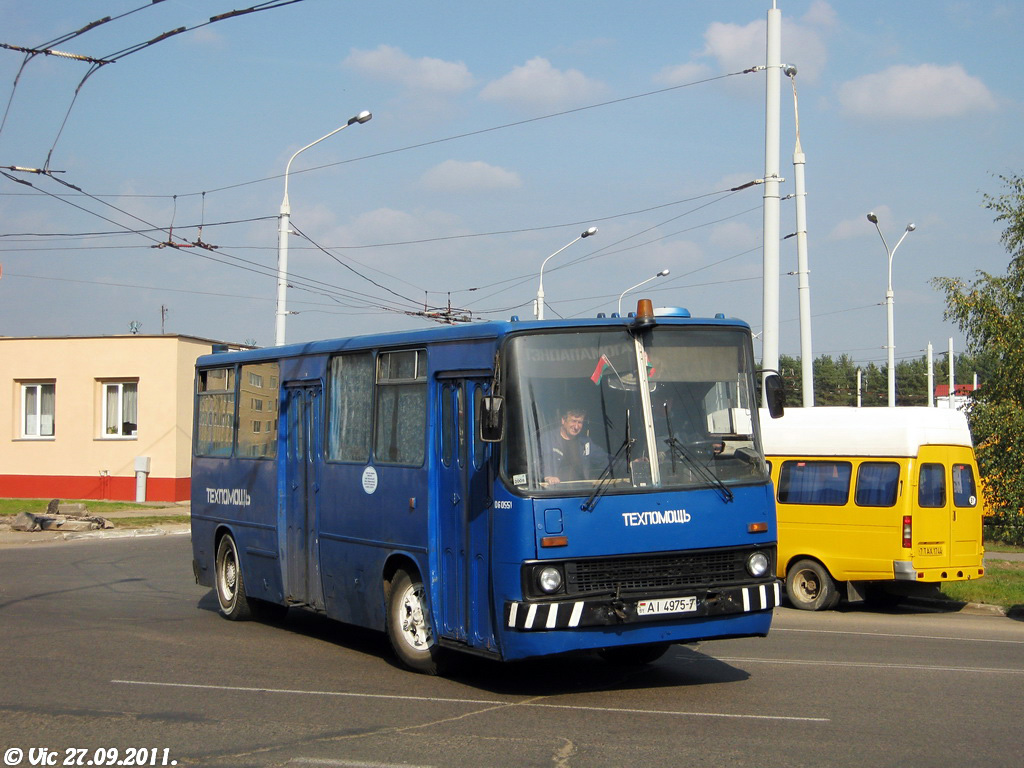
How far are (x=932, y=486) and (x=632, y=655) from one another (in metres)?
6.53

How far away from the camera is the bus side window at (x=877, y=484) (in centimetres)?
1466

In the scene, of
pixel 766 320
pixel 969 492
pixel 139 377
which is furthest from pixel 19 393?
pixel 969 492

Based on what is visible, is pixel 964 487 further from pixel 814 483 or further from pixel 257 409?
pixel 257 409

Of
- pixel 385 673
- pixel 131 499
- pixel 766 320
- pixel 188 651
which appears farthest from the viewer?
pixel 131 499

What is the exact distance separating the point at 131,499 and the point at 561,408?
103ft

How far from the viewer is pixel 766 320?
18.0 m

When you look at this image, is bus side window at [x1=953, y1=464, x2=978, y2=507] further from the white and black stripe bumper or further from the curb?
the white and black stripe bumper

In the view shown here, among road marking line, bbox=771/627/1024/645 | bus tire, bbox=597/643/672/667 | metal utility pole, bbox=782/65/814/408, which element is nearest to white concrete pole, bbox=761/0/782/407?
metal utility pole, bbox=782/65/814/408

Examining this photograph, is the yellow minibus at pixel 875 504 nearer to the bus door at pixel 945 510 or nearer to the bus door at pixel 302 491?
the bus door at pixel 945 510

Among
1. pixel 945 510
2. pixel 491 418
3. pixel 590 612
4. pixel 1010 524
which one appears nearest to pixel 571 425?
pixel 491 418

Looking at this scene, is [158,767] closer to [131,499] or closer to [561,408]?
[561,408]

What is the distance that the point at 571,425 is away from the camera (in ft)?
27.5

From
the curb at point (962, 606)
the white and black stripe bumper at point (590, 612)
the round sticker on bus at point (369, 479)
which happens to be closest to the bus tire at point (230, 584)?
the round sticker on bus at point (369, 479)

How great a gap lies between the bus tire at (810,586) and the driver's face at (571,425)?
7934 millimetres
